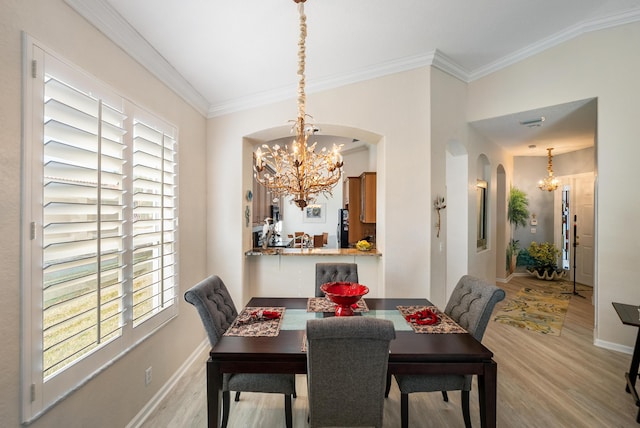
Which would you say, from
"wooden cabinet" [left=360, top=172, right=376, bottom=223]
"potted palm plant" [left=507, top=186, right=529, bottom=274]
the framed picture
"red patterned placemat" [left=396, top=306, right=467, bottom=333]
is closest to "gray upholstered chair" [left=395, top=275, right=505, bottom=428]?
"red patterned placemat" [left=396, top=306, right=467, bottom=333]

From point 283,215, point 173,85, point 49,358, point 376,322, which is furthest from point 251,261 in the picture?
point 283,215

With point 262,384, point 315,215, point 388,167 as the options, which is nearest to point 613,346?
point 388,167

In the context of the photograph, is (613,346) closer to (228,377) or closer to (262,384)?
(262,384)

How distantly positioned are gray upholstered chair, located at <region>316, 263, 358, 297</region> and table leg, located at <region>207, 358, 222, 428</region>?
1.37 metres

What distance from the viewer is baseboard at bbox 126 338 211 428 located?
6.93 feet

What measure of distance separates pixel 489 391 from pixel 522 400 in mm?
1138

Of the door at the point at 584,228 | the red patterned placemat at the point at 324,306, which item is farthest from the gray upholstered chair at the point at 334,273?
the door at the point at 584,228

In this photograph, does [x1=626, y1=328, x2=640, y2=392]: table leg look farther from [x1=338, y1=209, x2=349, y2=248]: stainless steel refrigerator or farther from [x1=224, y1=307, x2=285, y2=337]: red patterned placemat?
[x1=338, y1=209, x2=349, y2=248]: stainless steel refrigerator

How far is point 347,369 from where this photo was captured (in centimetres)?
148

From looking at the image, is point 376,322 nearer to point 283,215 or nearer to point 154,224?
point 154,224

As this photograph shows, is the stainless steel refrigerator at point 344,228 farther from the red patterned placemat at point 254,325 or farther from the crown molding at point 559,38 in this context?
the red patterned placemat at point 254,325

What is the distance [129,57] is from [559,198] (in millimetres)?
8130

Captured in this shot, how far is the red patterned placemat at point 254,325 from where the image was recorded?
188 cm

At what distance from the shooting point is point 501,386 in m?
2.60
